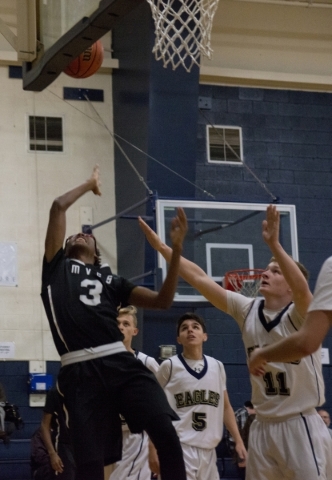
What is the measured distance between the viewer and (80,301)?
17.3ft

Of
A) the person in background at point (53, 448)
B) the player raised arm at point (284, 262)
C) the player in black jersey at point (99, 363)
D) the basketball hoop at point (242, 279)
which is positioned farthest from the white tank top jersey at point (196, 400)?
the basketball hoop at point (242, 279)

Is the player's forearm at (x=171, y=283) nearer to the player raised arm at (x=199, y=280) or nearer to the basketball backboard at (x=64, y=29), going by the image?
the player raised arm at (x=199, y=280)

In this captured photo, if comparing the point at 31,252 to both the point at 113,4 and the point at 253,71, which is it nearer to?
the point at 253,71

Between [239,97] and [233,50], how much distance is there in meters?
0.77

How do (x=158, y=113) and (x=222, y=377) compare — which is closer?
(x=222, y=377)

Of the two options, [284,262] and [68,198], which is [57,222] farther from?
[284,262]

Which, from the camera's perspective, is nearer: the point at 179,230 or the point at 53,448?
the point at 179,230

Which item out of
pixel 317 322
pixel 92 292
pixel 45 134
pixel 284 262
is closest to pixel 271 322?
pixel 284 262

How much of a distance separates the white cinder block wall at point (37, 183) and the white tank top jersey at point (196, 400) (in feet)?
15.4

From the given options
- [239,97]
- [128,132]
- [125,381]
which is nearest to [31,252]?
[128,132]

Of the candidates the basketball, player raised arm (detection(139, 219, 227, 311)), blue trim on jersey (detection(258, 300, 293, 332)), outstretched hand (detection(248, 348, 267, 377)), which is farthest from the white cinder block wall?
outstretched hand (detection(248, 348, 267, 377))

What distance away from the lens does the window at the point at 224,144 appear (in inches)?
531

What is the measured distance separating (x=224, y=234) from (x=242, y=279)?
679 mm

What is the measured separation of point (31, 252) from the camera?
41.2ft
